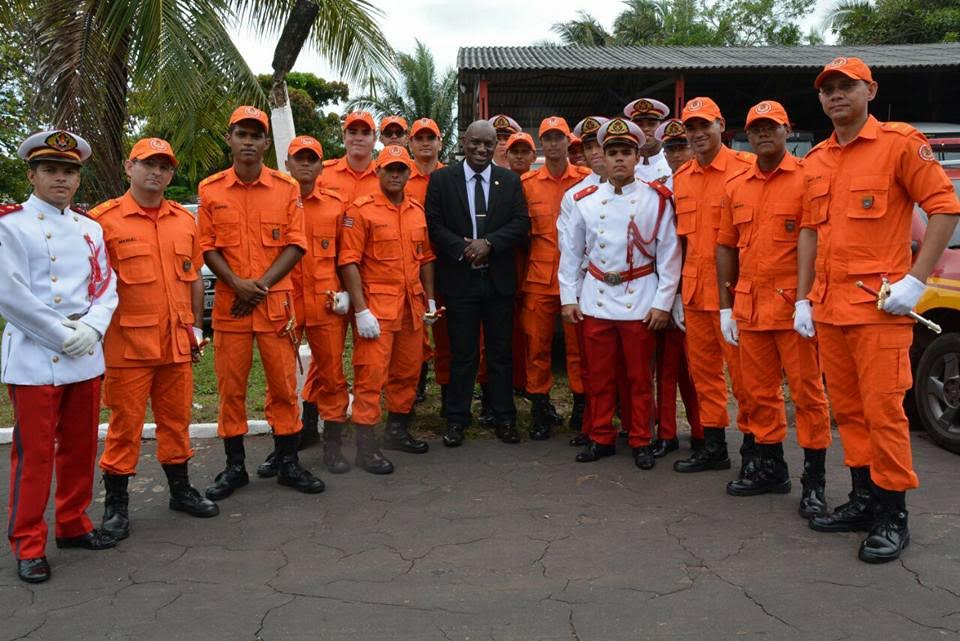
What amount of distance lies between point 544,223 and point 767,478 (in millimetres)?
2366

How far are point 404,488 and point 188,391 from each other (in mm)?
1336

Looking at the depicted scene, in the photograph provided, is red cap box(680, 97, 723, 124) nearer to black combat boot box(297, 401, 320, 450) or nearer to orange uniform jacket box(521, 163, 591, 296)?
orange uniform jacket box(521, 163, 591, 296)

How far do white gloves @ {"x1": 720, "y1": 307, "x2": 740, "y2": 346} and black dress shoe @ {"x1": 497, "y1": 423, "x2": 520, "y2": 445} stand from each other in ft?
5.65

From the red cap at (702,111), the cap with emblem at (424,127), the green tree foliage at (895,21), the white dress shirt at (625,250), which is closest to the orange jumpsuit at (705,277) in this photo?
the white dress shirt at (625,250)

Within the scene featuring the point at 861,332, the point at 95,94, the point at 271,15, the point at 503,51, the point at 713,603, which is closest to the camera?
the point at 713,603

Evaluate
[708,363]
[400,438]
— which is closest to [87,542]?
[400,438]

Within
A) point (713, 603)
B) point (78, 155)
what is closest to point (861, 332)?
point (713, 603)

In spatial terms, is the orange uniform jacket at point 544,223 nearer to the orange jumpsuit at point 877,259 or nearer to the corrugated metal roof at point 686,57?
the orange jumpsuit at point 877,259

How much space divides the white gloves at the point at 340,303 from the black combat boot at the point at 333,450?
2.36 feet

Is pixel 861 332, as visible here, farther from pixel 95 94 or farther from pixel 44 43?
pixel 44 43

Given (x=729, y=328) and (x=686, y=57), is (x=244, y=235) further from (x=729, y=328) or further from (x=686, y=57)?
(x=686, y=57)

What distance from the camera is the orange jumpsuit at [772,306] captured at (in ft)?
15.0

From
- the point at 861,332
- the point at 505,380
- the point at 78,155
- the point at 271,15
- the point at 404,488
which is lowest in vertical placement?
the point at 404,488

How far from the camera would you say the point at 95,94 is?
7.94 meters
